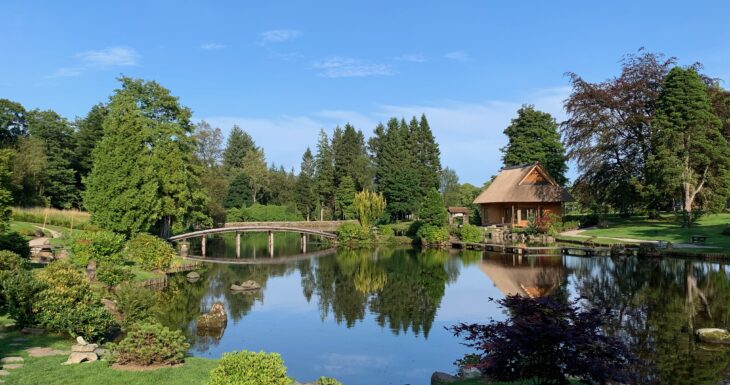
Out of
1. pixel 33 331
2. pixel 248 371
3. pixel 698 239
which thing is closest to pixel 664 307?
pixel 248 371

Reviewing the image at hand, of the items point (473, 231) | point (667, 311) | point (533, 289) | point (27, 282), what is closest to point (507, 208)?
point (473, 231)

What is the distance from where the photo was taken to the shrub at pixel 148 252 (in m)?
24.9

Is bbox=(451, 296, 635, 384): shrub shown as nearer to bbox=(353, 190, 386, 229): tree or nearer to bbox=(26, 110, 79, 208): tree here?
bbox=(353, 190, 386, 229): tree

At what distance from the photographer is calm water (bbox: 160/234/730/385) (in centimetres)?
1243

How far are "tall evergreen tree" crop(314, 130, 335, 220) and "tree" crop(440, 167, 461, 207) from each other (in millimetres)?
19591

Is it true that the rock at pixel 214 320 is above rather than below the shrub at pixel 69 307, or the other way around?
below

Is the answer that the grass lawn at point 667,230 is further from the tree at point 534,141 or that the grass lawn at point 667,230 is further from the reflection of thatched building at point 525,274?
the tree at point 534,141

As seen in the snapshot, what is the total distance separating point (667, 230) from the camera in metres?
37.7

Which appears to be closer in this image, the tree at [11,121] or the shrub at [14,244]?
the shrub at [14,244]

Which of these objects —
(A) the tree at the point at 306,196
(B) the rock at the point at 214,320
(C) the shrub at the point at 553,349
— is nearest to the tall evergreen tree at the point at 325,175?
(A) the tree at the point at 306,196

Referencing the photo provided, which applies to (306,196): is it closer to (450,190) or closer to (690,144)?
(450,190)

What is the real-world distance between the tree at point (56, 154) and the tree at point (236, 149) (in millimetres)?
35916

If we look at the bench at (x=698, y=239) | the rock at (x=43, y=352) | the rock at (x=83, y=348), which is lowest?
the rock at (x=43, y=352)

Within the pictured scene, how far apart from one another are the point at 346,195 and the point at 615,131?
3213 cm
